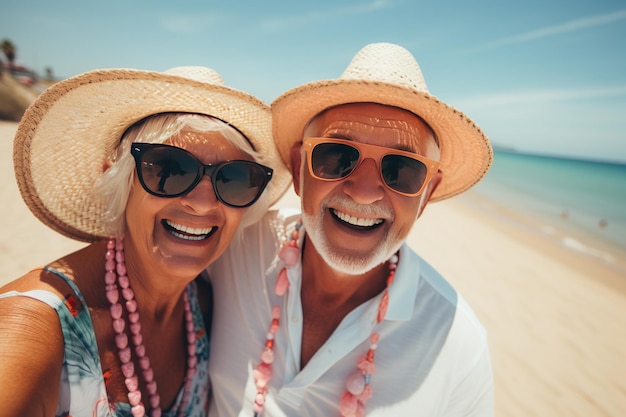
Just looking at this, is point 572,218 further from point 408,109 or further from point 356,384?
point 356,384

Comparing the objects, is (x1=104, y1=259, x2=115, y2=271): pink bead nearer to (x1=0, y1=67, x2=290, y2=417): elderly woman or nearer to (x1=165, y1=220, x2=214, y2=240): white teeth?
(x1=0, y1=67, x2=290, y2=417): elderly woman

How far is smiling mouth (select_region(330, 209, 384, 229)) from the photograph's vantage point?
173 cm

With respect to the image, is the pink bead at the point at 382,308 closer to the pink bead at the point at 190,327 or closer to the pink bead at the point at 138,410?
the pink bead at the point at 190,327

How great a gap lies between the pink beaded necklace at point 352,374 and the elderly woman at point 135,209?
36 cm

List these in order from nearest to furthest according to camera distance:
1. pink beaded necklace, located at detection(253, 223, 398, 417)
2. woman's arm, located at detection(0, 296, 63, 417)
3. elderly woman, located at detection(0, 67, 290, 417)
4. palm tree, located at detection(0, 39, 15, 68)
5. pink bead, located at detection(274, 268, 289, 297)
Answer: woman's arm, located at detection(0, 296, 63, 417) → elderly woman, located at detection(0, 67, 290, 417) → pink beaded necklace, located at detection(253, 223, 398, 417) → pink bead, located at detection(274, 268, 289, 297) → palm tree, located at detection(0, 39, 15, 68)

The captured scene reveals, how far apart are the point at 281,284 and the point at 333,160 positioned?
72 cm

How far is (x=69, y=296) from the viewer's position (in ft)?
4.18

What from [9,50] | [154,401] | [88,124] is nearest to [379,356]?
[154,401]

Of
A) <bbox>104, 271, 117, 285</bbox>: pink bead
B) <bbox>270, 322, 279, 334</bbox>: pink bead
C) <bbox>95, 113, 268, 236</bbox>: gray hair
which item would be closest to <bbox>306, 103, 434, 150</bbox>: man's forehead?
<bbox>95, 113, 268, 236</bbox>: gray hair

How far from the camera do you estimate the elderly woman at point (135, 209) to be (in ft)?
4.29

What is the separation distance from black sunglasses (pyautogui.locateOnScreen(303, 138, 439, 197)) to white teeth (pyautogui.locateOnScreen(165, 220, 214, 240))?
2.13ft

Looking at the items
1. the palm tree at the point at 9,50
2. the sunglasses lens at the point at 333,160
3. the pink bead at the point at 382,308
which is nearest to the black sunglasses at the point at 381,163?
the sunglasses lens at the point at 333,160

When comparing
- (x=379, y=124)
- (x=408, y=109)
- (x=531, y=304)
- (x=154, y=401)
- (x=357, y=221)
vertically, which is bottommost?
(x=531, y=304)

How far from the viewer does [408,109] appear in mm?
1631
